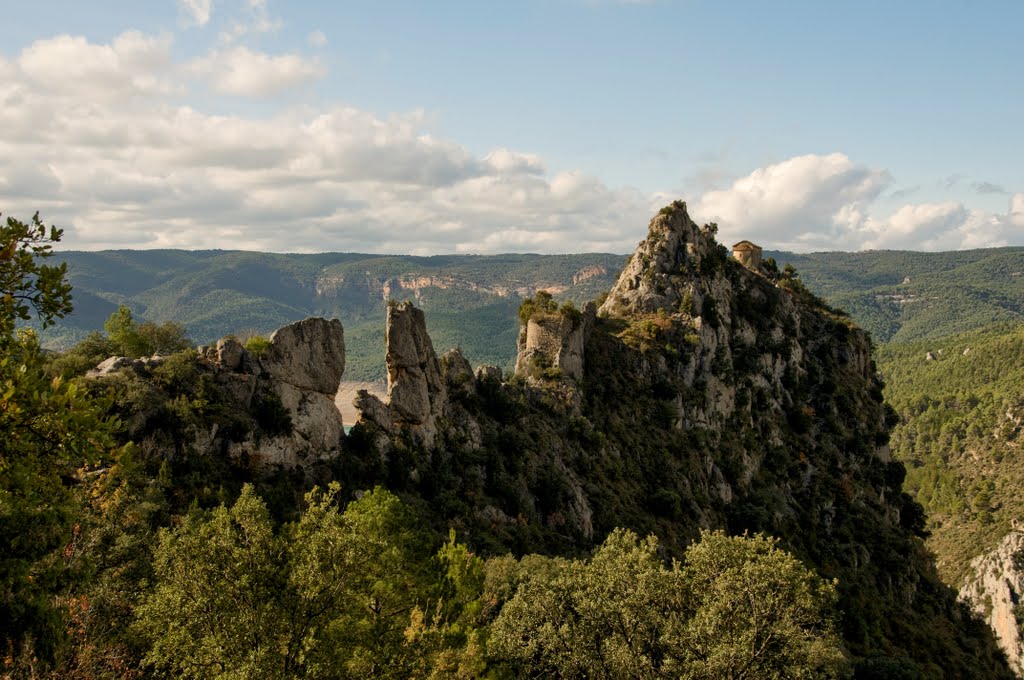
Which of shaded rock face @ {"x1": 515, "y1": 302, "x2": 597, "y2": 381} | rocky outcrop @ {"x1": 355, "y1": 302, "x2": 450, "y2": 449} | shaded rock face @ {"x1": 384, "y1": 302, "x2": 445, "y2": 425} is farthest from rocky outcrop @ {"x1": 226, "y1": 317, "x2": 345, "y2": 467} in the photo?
shaded rock face @ {"x1": 515, "y1": 302, "x2": 597, "y2": 381}

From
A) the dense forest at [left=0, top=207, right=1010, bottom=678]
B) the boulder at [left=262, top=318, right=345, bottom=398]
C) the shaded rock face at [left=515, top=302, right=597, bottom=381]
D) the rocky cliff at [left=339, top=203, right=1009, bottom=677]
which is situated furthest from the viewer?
the shaded rock face at [left=515, top=302, right=597, bottom=381]

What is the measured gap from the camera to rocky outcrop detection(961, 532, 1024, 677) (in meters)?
119

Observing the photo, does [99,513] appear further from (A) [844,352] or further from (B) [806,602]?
(A) [844,352]

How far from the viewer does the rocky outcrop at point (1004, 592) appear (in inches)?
4673

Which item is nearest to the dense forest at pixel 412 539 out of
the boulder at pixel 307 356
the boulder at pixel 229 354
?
the boulder at pixel 229 354

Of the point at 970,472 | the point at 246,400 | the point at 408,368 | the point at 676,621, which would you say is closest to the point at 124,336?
the point at 246,400

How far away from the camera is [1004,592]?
120 metres

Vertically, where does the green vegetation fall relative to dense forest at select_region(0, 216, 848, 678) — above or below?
below

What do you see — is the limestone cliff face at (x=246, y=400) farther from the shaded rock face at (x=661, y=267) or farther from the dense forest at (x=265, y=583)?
the shaded rock face at (x=661, y=267)

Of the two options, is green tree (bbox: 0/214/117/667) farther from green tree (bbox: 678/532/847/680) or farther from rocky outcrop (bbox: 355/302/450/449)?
rocky outcrop (bbox: 355/302/450/449)

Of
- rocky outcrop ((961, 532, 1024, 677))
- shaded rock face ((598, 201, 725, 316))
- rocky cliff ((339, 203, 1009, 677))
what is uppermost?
shaded rock face ((598, 201, 725, 316))

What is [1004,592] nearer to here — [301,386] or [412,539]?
[301,386]

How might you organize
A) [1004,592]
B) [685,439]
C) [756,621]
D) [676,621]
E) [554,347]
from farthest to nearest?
[1004,592] < [685,439] < [554,347] < [676,621] < [756,621]

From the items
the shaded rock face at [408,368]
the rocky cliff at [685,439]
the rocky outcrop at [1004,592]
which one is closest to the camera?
the shaded rock face at [408,368]
